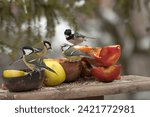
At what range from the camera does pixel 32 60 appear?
142cm

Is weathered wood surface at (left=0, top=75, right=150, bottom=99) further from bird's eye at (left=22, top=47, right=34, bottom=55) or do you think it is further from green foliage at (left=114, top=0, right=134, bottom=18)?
green foliage at (left=114, top=0, right=134, bottom=18)

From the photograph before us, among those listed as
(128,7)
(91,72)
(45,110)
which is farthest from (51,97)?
(128,7)

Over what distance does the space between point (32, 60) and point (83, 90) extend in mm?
198

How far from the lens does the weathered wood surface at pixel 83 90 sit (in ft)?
4.43

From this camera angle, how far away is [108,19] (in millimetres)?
4785

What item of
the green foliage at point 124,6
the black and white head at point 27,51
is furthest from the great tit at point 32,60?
the green foliage at point 124,6

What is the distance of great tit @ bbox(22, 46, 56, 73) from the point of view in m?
1.42

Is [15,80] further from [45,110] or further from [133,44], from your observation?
[133,44]

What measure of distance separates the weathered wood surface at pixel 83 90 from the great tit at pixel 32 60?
76 mm

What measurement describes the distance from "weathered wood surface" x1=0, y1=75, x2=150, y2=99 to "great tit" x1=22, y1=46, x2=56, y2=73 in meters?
0.08

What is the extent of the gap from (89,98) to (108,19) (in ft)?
11.1

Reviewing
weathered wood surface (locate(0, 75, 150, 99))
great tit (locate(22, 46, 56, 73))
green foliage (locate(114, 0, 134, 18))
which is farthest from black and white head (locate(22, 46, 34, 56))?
green foliage (locate(114, 0, 134, 18))

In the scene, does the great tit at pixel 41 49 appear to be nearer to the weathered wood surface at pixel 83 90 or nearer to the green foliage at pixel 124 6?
the weathered wood surface at pixel 83 90

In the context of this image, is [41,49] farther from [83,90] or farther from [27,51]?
[83,90]
